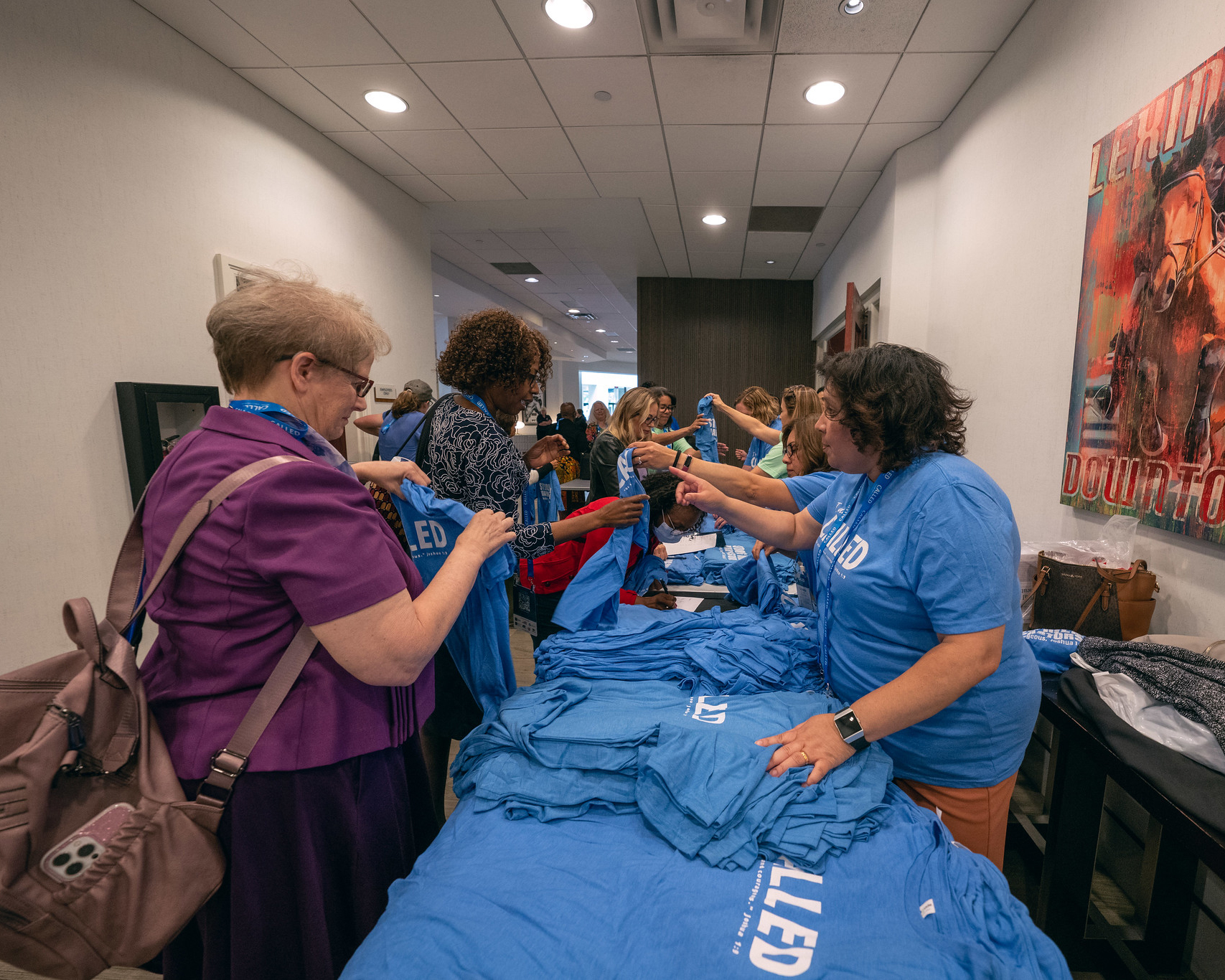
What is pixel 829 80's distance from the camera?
305 cm

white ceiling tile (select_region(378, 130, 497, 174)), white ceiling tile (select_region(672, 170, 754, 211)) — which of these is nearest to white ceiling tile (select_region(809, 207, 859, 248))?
white ceiling tile (select_region(672, 170, 754, 211))

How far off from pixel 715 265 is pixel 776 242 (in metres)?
1.10

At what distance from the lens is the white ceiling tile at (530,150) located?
3703mm

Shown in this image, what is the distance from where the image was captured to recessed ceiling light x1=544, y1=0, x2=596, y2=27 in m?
2.47

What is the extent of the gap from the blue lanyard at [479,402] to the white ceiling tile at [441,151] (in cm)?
277

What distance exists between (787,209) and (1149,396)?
4059mm

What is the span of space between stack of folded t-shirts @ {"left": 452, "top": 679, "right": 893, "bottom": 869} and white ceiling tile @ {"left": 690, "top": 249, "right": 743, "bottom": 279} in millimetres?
6041

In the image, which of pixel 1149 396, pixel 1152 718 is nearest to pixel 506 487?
pixel 1152 718

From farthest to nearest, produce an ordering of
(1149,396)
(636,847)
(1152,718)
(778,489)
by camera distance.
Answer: (778,489), (1149,396), (1152,718), (636,847)

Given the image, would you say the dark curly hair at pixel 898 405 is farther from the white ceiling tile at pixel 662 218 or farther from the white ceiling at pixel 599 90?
the white ceiling tile at pixel 662 218

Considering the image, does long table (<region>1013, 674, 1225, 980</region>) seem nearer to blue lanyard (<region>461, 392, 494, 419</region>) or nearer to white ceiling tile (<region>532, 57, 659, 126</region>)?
blue lanyard (<region>461, 392, 494, 419</region>)

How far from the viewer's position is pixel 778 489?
6.24 feet

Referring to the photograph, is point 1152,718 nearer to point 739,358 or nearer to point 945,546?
point 945,546

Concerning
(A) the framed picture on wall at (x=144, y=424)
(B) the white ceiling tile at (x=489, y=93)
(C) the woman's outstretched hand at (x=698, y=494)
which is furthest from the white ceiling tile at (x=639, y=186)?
(C) the woman's outstretched hand at (x=698, y=494)
